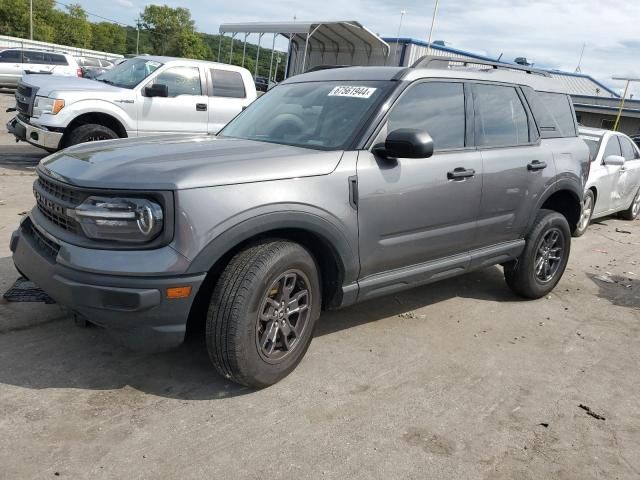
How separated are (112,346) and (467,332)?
8.48 ft

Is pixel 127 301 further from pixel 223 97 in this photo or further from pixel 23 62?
pixel 23 62

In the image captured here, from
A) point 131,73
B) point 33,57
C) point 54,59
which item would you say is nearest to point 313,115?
point 131,73

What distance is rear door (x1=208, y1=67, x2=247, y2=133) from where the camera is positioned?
9.76 meters

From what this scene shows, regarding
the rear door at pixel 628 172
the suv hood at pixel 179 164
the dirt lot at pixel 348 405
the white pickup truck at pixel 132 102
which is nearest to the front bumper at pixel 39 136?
the white pickup truck at pixel 132 102

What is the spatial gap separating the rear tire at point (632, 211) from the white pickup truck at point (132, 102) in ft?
23.2

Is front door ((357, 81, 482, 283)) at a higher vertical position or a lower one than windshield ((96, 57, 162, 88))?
lower

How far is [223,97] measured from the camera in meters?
9.88

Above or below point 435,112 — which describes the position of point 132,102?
below

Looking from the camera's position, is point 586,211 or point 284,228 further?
point 586,211

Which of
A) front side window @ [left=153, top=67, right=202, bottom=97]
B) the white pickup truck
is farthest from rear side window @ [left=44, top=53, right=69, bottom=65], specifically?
front side window @ [left=153, top=67, right=202, bottom=97]

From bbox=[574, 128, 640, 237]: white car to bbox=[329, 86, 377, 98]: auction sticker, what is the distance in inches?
202

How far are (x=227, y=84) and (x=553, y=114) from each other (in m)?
6.39

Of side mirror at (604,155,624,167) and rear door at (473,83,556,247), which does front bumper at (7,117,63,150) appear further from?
side mirror at (604,155,624,167)

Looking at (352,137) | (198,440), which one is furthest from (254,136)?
(198,440)
